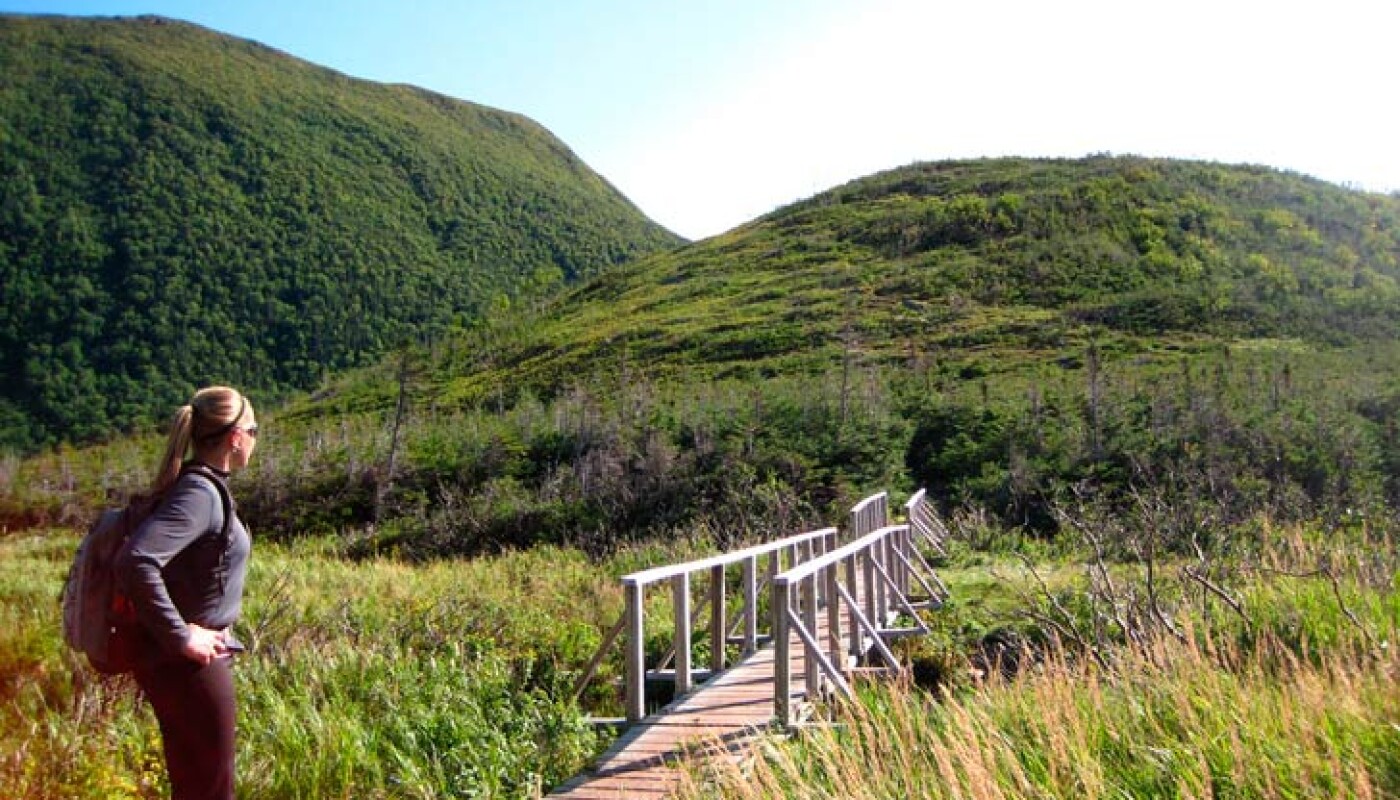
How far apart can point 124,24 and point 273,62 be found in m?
15.8

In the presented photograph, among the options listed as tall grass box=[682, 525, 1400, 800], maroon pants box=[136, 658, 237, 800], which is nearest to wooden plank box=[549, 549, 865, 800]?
tall grass box=[682, 525, 1400, 800]

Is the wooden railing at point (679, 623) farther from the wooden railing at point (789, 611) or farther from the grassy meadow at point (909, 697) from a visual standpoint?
the grassy meadow at point (909, 697)

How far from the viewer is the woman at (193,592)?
11.3 feet

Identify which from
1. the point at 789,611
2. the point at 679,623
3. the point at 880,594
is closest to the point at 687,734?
the point at 789,611

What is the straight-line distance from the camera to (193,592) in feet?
11.9

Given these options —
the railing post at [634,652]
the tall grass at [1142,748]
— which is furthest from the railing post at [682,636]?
the tall grass at [1142,748]

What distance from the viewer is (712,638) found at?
28.5 feet

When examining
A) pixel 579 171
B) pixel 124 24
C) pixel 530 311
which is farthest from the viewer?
pixel 579 171

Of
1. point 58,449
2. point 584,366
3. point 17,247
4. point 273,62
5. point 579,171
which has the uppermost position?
point 273,62

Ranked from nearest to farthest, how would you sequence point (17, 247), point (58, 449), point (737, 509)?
1. point (737, 509)
2. point (58, 449)
3. point (17, 247)

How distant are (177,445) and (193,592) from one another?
1.61ft

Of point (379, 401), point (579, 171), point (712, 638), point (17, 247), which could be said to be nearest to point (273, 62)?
point (579, 171)

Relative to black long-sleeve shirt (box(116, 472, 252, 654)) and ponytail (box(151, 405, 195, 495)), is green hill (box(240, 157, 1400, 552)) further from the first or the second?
ponytail (box(151, 405, 195, 495))

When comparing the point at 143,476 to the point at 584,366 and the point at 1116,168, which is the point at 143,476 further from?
the point at 1116,168
